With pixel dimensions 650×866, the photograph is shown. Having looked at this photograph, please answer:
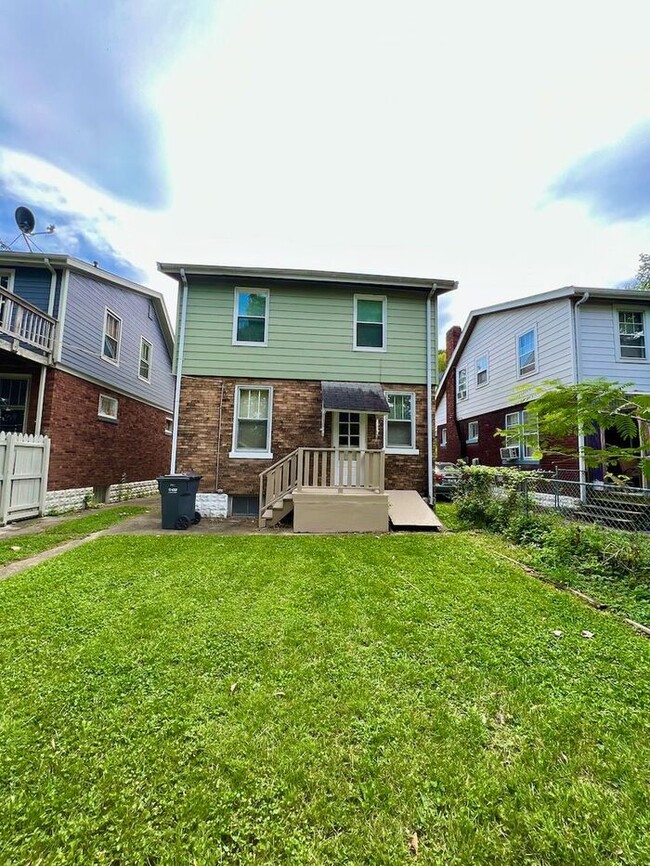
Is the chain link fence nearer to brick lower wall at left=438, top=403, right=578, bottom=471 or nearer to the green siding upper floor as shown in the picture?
brick lower wall at left=438, top=403, right=578, bottom=471

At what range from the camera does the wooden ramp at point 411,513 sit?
7973 millimetres

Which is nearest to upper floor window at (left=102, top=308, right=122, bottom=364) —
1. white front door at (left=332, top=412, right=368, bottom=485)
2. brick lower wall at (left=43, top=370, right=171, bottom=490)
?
brick lower wall at (left=43, top=370, right=171, bottom=490)

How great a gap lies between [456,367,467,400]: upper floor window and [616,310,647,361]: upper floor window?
653cm

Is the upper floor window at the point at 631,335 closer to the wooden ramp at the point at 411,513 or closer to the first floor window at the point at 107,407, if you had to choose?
the wooden ramp at the point at 411,513

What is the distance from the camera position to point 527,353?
12.7m

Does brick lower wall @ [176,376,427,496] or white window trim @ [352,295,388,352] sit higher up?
white window trim @ [352,295,388,352]

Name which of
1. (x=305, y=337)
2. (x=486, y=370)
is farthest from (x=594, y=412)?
(x=486, y=370)

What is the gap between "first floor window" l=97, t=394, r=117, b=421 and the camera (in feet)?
39.1

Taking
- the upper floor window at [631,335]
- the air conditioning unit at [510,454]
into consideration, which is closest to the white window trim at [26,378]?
the air conditioning unit at [510,454]

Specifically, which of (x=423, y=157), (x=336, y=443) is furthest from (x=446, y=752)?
(x=423, y=157)

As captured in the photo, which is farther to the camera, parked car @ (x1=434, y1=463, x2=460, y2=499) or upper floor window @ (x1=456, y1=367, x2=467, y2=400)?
upper floor window @ (x1=456, y1=367, x2=467, y2=400)

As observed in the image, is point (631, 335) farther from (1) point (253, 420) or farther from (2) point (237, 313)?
(2) point (237, 313)

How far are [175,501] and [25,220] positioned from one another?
1137cm

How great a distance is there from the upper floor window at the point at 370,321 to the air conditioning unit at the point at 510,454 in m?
6.57
